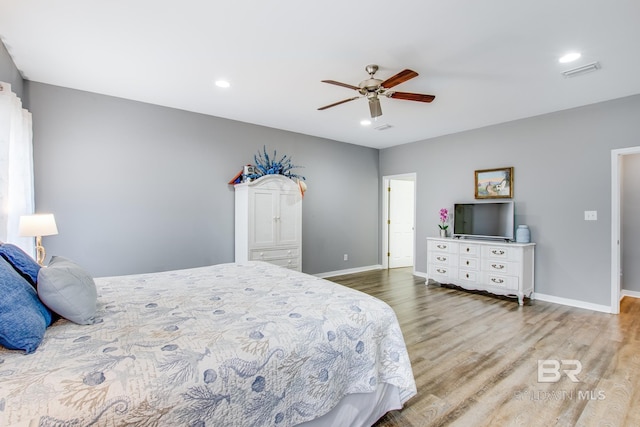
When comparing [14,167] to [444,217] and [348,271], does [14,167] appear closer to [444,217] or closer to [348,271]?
[348,271]

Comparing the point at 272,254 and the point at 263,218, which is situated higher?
the point at 263,218

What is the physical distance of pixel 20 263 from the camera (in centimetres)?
140

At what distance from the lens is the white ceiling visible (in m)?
2.02

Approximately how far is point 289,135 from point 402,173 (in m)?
2.36

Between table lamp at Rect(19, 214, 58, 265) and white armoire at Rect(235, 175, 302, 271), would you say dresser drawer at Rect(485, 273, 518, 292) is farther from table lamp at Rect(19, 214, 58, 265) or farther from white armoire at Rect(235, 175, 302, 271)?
table lamp at Rect(19, 214, 58, 265)

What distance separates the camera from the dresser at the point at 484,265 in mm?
3957

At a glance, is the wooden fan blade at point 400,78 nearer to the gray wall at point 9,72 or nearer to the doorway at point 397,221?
the gray wall at point 9,72

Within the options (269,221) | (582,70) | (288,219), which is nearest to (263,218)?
(269,221)

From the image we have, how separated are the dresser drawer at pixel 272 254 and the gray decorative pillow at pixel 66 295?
102 inches

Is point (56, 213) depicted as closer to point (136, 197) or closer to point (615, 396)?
point (136, 197)

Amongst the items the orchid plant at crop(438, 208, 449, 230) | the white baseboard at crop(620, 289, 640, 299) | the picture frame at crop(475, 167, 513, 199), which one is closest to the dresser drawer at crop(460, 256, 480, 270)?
the orchid plant at crop(438, 208, 449, 230)

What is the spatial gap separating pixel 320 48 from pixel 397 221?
461 cm

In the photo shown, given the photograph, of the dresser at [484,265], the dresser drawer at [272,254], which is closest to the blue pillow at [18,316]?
the dresser drawer at [272,254]

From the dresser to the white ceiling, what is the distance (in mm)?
1909
